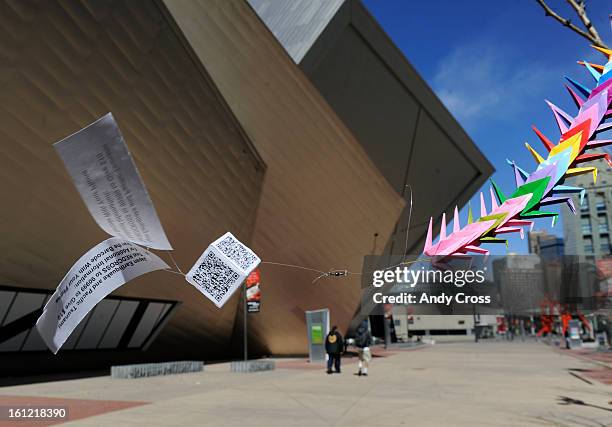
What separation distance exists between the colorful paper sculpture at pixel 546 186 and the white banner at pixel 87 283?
2499mm

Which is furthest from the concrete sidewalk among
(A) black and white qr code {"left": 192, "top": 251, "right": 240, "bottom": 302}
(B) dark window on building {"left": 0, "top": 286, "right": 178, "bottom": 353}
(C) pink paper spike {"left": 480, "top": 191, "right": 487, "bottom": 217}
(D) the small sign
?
(C) pink paper spike {"left": 480, "top": 191, "right": 487, "bottom": 217}

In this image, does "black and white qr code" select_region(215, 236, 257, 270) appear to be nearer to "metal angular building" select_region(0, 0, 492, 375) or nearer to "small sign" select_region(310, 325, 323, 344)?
"metal angular building" select_region(0, 0, 492, 375)

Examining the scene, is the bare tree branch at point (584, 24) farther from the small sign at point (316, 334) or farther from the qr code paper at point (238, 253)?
the small sign at point (316, 334)

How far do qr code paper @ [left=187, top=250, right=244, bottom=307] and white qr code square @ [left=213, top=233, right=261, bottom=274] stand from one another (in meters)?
0.08

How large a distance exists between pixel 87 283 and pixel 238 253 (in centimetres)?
134

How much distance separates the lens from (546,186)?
11.3 ft

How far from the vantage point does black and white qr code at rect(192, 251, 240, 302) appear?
15.2 ft

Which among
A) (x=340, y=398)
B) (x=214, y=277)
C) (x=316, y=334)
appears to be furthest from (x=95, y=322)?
(x=214, y=277)

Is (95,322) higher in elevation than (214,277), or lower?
lower

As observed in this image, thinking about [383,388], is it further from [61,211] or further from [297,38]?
[297,38]

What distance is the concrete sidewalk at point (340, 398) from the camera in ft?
28.0
